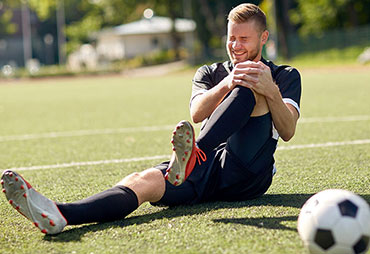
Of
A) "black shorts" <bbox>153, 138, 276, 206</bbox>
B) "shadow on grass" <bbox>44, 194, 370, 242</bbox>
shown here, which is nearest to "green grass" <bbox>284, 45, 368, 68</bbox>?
"shadow on grass" <bbox>44, 194, 370, 242</bbox>

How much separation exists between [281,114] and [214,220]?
0.75m

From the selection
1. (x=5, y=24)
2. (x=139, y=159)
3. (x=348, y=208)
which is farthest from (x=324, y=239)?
(x=5, y=24)

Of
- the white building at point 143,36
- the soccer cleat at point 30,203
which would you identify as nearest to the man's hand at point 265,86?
the soccer cleat at point 30,203

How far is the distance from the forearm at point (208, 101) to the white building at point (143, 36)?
53.4m

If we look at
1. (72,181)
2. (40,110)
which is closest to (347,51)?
(40,110)

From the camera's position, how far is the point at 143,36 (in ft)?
198

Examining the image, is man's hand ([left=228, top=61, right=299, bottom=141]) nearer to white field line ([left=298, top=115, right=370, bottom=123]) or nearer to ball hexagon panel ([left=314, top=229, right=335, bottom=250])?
ball hexagon panel ([left=314, top=229, right=335, bottom=250])

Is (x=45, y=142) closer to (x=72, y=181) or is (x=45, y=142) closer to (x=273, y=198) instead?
(x=72, y=181)

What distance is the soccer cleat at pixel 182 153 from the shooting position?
3.04 metres

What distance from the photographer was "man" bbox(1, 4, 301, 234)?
3051 mm

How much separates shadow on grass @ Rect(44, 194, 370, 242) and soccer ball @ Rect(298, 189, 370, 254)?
0.34m

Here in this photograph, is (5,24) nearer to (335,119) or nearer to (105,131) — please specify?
(105,131)

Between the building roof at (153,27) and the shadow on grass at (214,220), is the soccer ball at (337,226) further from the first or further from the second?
the building roof at (153,27)

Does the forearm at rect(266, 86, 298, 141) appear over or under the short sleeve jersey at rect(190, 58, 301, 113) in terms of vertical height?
under
